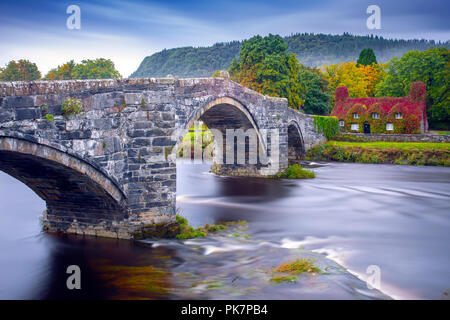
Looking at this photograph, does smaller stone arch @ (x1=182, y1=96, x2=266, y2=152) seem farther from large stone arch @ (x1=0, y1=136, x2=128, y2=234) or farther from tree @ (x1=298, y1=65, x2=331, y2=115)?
tree @ (x1=298, y1=65, x2=331, y2=115)

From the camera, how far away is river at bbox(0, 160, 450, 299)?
8469 mm

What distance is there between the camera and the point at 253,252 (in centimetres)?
1080

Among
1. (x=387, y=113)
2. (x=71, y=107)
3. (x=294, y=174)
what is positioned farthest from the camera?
(x=387, y=113)

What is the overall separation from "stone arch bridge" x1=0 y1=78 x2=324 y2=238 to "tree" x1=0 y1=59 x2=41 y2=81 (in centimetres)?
3288

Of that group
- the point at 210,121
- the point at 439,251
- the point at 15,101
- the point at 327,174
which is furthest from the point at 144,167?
the point at 327,174

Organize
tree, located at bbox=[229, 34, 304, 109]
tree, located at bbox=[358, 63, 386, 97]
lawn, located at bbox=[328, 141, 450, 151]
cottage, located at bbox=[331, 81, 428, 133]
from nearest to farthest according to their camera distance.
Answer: lawn, located at bbox=[328, 141, 450, 151]
tree, located at bbox=[229, 34, 304, 109]
cottage, located at bbox=[331, 81, 428, 133]
tree, located at bbox=[358, 63, 386, 97]

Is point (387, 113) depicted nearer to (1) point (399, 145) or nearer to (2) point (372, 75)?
(1) point (399, 145)

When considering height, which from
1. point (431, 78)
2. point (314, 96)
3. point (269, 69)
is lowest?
point (314, 96)

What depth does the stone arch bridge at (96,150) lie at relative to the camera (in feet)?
27.8

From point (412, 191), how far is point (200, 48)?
9648 centimetres

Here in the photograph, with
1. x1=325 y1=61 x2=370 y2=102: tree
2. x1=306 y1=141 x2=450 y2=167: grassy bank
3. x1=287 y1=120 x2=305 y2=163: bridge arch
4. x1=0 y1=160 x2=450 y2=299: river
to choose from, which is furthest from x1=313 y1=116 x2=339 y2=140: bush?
x1=325 y1=61 x2=370 y2=102: tree

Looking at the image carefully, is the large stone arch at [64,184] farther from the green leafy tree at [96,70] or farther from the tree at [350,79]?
the tree at [350,79]

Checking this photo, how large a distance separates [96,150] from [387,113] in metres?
36.1

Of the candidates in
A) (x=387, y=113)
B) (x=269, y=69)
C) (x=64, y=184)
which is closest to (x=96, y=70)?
(x=269, y=69)
